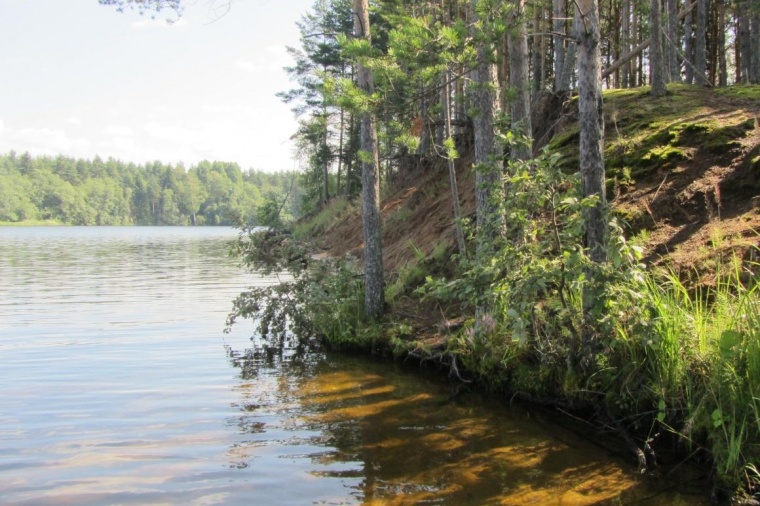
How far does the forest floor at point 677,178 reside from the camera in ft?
27.2

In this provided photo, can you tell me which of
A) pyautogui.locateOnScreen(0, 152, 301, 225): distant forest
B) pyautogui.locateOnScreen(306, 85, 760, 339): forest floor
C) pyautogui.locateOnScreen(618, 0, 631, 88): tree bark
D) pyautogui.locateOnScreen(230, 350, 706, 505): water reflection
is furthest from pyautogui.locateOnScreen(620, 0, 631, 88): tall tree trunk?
pyautogui.locateOnScreen(0, 152, 301, 225): distant forest

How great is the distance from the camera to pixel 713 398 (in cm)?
511

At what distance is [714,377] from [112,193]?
16292cm

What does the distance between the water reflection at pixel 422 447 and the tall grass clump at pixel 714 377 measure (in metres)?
0.51

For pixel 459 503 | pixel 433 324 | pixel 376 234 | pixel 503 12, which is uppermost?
pixel 503 12

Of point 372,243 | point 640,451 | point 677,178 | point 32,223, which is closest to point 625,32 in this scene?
point 677,178

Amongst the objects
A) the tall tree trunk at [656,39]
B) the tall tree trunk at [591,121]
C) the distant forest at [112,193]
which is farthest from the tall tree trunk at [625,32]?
the distant forest at [112,193]

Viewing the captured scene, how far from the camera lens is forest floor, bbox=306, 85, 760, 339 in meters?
8.28

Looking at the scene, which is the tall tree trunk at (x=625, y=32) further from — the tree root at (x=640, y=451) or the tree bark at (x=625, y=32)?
the tree root at (x=640, y=451)

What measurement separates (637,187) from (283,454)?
24.3 ft

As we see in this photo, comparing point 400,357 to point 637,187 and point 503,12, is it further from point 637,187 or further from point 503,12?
point 503,12

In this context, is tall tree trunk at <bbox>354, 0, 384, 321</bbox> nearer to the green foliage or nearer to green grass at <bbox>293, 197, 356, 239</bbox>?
the green foliage

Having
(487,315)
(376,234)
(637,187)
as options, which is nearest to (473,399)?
(487,315)

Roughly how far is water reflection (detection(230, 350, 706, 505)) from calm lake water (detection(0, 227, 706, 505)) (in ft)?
0.07
